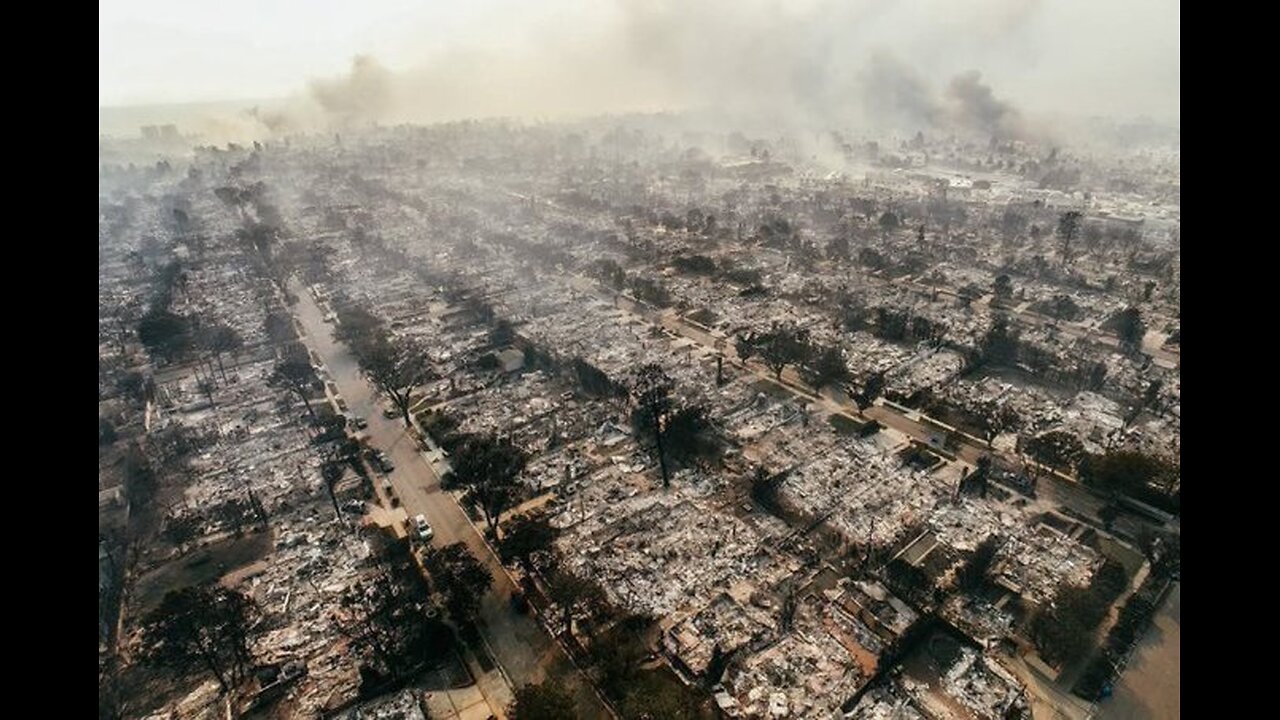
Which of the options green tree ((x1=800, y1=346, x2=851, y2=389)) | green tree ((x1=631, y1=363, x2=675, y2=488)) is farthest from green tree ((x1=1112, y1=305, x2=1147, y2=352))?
green tree ((x1=631, y1=363, x2=675, y2=488))

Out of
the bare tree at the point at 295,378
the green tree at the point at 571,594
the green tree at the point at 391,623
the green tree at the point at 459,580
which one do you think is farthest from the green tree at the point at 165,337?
the green tree at the point at 571,594

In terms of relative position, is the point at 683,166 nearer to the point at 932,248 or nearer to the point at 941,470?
the point at 932,248

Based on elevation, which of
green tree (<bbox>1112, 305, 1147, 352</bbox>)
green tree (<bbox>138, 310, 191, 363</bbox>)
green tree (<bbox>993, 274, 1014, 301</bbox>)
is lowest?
green tree (<bbox>1112, 305, 1147, 352</bbox>)

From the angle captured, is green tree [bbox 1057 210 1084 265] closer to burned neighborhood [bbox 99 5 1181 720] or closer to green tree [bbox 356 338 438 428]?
burned neighborhood [bbox 99 5 1181 720]

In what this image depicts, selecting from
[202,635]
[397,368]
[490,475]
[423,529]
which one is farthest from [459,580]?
[397,368]

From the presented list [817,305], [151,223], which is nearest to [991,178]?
[817,305]

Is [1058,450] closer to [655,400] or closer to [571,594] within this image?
[655,400]

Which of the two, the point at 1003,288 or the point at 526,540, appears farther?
the point at 1003,288

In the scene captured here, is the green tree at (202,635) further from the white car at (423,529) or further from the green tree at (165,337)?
the green tree at (165,337)
